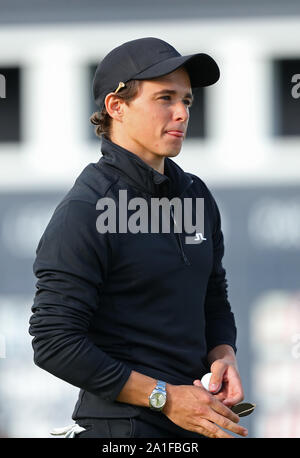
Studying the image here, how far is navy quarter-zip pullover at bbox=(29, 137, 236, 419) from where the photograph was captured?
6.46 feet

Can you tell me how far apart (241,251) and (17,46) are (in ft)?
6.57

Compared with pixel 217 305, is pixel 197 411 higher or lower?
lower

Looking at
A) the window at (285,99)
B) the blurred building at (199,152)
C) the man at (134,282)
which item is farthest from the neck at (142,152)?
the window at (285,99)

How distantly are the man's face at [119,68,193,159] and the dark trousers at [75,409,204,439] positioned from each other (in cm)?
61

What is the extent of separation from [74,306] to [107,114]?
0.54m

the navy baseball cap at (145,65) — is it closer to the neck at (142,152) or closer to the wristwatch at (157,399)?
the neck at (142,152)

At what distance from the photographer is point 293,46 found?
6062 mm

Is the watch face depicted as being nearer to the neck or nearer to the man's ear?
the neck

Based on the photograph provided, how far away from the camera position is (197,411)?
1.98 meters

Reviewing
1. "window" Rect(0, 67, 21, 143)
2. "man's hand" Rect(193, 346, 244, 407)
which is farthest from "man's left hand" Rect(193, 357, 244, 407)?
"window" Rect(0, 67, 21, 143)

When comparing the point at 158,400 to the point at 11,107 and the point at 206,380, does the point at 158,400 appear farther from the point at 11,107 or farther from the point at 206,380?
the point at 11,107

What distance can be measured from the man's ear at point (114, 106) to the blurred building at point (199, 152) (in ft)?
12.5

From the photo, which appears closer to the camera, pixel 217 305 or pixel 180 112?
pixel 180 112

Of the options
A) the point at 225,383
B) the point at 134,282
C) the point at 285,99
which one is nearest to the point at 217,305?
the point at 225,383
